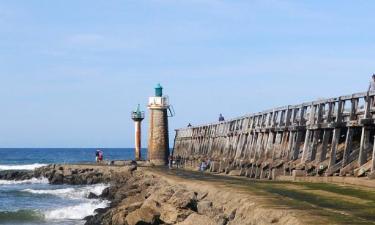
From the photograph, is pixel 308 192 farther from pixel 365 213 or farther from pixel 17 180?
pixel 17 180

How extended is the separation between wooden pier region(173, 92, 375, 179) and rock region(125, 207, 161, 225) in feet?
17.3

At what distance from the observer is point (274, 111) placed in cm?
2684

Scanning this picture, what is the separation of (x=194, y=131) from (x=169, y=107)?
137 inches

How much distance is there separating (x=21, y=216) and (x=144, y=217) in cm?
1440

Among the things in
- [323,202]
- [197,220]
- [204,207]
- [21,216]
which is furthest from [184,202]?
[21,216]

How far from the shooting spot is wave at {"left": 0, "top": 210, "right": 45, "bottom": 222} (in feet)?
87.3

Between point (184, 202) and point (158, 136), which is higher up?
point (158, 136)

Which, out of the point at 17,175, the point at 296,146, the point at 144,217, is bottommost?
the point at 17,175

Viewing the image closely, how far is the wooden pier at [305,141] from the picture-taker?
696 inches

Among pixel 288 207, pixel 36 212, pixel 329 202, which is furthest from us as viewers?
pixel 36 212

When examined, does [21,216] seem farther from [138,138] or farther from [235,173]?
[138,138]

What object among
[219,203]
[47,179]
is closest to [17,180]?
[47,179]

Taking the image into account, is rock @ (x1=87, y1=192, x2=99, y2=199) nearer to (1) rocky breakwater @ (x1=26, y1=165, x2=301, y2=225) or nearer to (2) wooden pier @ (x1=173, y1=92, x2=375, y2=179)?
(2) wooden pier @ (x1=173, y1=92, x2=375, y2=179)

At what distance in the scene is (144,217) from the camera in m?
14.7
